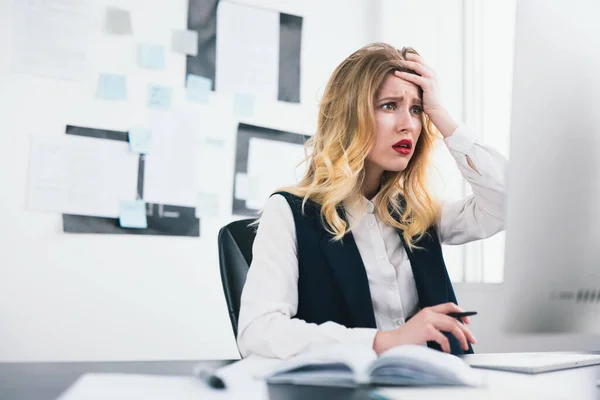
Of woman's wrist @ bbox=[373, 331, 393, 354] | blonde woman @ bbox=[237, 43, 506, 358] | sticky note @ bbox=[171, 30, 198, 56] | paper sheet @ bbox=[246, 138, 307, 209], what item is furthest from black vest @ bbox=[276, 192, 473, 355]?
sticky note @ bbox=[171, 30, 198, 56]

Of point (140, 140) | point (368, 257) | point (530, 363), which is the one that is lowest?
point (530, 363)

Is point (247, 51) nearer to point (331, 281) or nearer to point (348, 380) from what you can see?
point (331, 281)

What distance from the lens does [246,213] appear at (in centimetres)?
250

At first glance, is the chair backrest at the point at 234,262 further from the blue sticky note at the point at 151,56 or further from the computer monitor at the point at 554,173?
the blue sticky note at the point at 151,56

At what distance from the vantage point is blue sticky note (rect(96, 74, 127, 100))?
2256 millimetres

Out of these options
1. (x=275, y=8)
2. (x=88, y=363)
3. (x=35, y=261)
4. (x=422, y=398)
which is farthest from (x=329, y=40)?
(x=422, y=398)

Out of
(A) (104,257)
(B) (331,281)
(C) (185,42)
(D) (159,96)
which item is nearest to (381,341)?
(B) (331,281)

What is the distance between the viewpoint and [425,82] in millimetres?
1444

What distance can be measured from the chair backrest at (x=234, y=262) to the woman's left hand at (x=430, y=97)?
0.52 metres

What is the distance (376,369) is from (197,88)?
1922mm

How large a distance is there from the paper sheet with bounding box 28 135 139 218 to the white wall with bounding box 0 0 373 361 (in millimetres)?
40

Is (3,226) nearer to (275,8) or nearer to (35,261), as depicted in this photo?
(35,261)

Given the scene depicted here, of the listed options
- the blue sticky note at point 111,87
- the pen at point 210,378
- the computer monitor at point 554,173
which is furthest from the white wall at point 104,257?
the computer monitor at point 554,173

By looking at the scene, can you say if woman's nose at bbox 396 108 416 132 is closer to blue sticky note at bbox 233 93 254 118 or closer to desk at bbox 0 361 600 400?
desk at bbox 0 361 600 400
